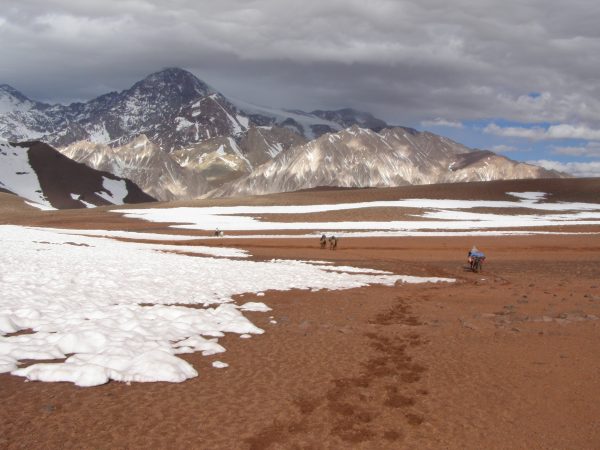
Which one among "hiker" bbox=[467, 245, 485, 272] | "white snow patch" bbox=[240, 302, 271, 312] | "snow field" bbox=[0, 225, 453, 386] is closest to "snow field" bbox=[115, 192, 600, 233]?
"hiker" bbox=[467, 245, 485, 272]

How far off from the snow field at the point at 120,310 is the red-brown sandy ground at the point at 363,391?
57 centimetres

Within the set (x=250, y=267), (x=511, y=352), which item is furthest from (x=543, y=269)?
(x=511, y=352)

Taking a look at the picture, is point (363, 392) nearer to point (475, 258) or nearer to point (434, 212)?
point (475, 258)

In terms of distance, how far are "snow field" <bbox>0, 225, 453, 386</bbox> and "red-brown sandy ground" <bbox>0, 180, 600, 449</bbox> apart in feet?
1.86

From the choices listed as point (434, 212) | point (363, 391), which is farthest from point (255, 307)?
point (434, 212)

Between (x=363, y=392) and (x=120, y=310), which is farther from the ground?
(x=120, y=310)

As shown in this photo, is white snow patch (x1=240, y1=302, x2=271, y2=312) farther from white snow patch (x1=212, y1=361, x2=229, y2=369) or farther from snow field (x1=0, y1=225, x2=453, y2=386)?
white snow patch (x1=212, y1=361, x2=229, y2=369)

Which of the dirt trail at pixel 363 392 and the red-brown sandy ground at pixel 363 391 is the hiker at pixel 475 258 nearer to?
the red-brown sandy ground at pixel 363 391

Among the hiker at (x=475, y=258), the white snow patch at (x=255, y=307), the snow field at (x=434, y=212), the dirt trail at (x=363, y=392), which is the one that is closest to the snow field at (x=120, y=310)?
the white snow patch at (x=255, y=307)

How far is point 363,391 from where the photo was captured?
9.48m

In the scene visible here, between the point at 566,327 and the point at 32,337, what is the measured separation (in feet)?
45.6

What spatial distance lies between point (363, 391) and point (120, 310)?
7560 millimetres

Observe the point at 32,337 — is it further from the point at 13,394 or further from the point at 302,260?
the point at 302,260

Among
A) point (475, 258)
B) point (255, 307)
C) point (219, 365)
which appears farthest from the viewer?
point (475, 258)
